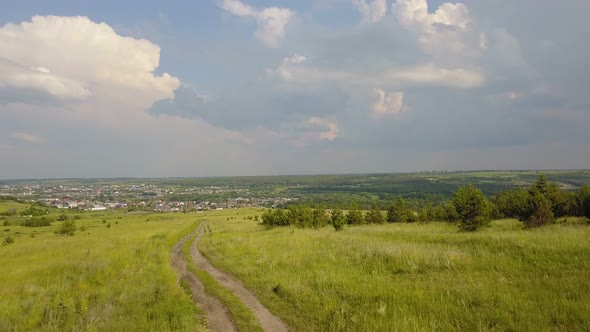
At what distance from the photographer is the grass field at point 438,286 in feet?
30.7

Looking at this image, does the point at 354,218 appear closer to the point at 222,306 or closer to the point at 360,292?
the point at 360,292

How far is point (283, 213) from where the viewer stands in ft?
200

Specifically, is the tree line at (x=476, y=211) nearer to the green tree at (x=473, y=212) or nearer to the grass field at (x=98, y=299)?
the green tree at (x=473, y=212)

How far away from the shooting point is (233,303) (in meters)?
13.4

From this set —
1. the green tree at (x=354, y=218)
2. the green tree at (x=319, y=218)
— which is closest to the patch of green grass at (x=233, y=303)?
the green tree at (x=319, y=218)

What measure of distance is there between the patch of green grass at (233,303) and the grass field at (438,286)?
1119 millimetres

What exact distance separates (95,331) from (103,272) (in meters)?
11.8

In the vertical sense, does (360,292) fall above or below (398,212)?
above

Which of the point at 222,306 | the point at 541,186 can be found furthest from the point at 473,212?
the point at 222,306

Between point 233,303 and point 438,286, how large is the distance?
8.58m

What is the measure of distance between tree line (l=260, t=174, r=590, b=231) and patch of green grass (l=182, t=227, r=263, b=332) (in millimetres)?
28089

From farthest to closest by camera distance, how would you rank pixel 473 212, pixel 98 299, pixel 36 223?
pixel 36 223 → pixel 473 212 → pixel 98 299

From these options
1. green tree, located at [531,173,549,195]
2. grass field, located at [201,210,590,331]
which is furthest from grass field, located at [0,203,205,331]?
green tree, located at [531,173,549,195]

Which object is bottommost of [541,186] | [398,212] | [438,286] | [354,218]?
[354,218]
